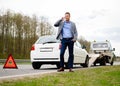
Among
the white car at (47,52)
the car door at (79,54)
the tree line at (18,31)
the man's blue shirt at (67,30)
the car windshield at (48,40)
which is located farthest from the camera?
the tree line at (18,31)

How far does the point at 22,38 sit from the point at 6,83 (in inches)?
2609

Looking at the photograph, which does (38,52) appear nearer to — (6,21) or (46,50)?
(46,50)

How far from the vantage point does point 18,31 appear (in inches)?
2844

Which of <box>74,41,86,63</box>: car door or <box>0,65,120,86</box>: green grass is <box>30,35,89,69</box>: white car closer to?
<box>74,41,86,63</box>: car door

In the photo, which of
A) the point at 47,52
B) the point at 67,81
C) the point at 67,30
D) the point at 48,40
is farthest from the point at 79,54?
the point at 67,81

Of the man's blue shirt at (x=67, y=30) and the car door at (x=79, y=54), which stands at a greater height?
the man's blue shirt at (x=67, y=30)

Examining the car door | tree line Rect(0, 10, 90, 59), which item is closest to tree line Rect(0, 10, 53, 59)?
tree line Rect(0, 10, 90, 59)

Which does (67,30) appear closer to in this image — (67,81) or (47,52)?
(47,52)

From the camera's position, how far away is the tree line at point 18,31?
69250 mm

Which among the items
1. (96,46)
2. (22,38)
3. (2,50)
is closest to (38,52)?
(96,46)

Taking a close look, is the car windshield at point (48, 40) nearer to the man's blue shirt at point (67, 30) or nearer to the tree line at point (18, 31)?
the man's blue shirt at point (67, 30)

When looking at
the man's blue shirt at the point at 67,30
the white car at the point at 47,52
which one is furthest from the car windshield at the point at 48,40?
the man's blue shirt at the point at 67,30

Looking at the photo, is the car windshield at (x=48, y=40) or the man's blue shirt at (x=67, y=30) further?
the car windshield at (x=48, y=40)

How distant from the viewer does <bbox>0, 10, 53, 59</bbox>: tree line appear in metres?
69.2
